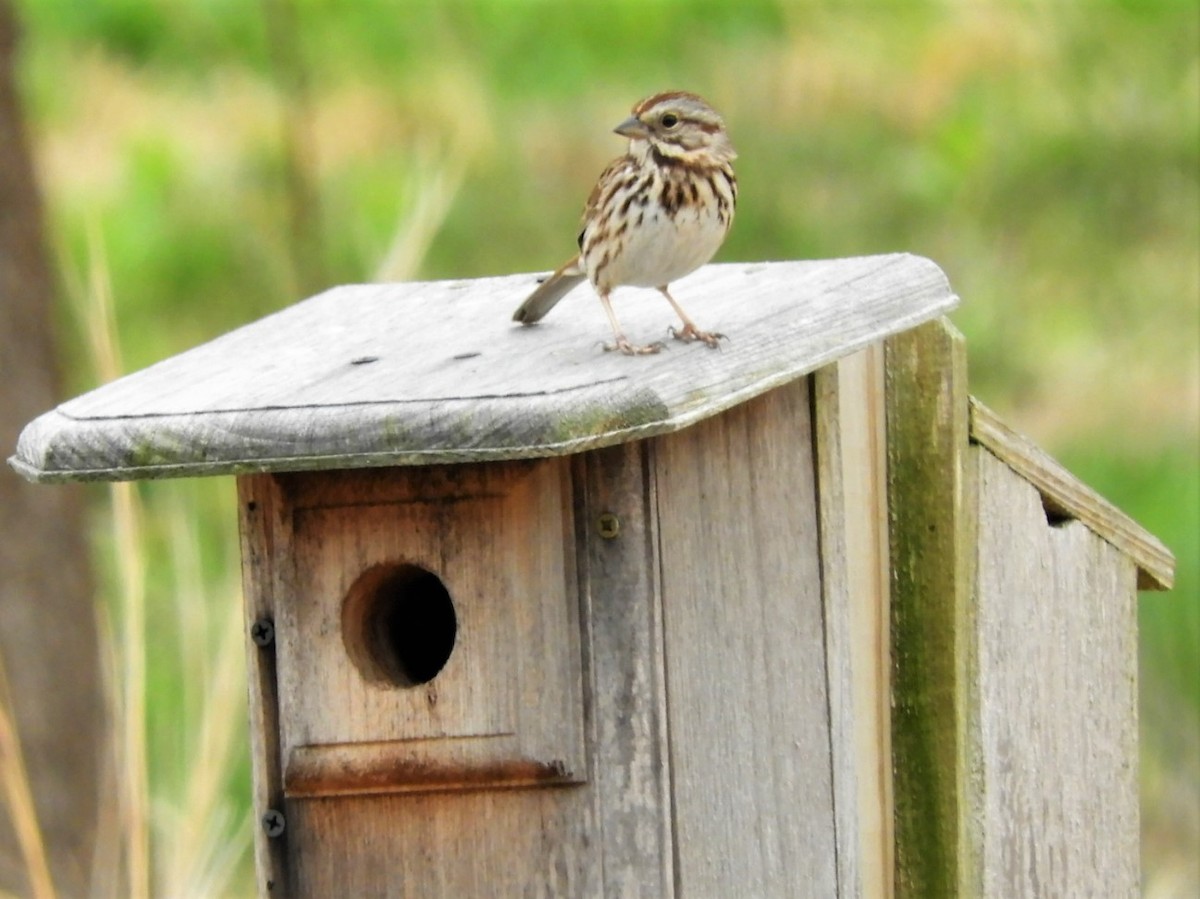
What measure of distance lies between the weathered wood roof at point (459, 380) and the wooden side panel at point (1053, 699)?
1.31 feet

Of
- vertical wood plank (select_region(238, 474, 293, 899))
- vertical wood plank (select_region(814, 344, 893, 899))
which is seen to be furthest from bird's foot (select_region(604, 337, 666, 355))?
vertical wood plank (select_region(238, 474, 293, 899))

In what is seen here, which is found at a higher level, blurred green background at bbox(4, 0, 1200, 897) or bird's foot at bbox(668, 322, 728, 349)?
blurred green background at bbox(4, 0, 1200, 897)

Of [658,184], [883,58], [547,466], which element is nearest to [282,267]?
[883,58]

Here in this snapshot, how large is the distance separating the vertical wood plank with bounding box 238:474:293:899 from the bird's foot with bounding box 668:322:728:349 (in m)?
0.47

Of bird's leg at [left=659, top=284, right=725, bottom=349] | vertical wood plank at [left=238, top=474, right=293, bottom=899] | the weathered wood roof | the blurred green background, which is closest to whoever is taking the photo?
the weathered wood roof

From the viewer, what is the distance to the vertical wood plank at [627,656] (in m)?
2.24

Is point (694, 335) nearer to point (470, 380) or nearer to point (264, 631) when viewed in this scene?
point (470, 380)

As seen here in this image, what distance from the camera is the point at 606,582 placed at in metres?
2.24

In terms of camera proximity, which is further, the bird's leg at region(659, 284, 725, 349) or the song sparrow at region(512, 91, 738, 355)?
the song sparrow at region(512, 91, 738, 355)

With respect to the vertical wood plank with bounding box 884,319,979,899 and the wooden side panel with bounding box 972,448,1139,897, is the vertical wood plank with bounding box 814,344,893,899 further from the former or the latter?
the wooden side panel with bounding box 972,448,1139,897

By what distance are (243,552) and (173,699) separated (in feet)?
10.7

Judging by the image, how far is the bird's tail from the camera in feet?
8.70

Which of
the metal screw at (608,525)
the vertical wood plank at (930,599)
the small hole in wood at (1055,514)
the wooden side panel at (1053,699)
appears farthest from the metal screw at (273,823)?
the small hole in wood at (1055,514)

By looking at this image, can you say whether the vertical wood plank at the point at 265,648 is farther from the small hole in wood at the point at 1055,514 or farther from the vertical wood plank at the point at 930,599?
the small hole in wood at the point at 1055,514
